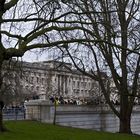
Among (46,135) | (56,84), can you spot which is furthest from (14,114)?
(56,84)

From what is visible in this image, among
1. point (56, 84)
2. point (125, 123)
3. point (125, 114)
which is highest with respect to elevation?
point (56, 84)

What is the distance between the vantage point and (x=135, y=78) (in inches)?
1538

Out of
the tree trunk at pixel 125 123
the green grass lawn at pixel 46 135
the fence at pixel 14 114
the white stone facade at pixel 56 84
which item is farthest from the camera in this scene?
the white stone facade at pixel 56 84

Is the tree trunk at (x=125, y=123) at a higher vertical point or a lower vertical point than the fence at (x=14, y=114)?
lower

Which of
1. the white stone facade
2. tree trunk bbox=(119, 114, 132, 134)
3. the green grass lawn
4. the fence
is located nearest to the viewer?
the green grass lawn

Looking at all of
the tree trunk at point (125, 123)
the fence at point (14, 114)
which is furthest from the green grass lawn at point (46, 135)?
the fence at point (14, 114)

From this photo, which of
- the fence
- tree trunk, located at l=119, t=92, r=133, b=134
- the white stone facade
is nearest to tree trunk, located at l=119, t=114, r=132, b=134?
tree trunk, located at l=119, t=92, r=133, b=134

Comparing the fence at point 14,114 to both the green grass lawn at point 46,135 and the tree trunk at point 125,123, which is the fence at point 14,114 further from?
the green grass lawn at point 46,135

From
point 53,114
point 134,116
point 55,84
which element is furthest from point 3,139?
point 55,84

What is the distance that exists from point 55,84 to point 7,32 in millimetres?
65021

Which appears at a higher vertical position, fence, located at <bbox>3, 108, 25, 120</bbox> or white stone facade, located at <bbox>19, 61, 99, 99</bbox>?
white stone facade, located at <bbox>19, 61, 99, 99</bbox>

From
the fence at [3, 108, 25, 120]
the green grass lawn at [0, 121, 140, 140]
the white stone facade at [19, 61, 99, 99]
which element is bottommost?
the green grass lawn at [0, 121, 140, 140]

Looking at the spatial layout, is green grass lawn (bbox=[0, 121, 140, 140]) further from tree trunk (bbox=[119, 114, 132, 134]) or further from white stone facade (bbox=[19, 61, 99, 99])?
white stone facade (bbox=[19, 61, 99, 99])

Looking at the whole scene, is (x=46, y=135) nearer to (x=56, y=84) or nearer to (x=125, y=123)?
(x=125, y=123)
